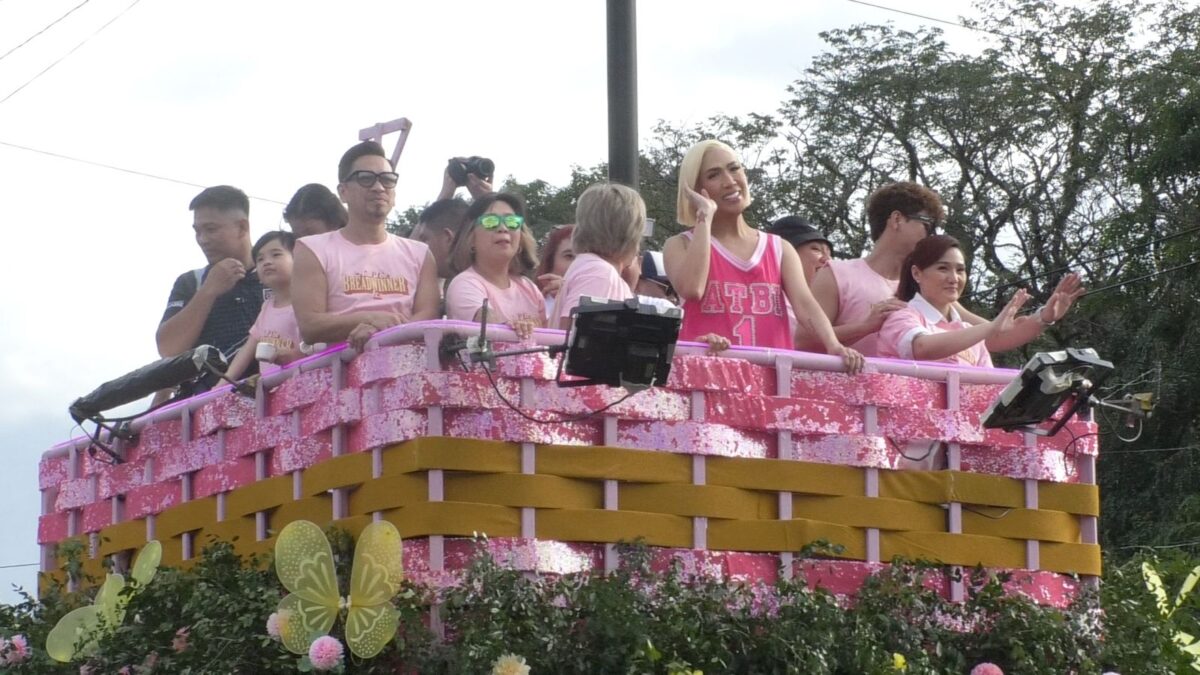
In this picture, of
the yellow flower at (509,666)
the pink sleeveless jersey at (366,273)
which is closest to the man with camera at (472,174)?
the pink sleeveless jersey at (366,273)

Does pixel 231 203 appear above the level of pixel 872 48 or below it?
below

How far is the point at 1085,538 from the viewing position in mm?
6410

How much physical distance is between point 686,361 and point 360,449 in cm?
102

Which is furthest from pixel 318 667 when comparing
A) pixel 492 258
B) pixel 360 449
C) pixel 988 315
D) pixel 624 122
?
pixel 988 315

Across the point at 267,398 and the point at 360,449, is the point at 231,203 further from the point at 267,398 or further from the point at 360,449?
the point at 360,449

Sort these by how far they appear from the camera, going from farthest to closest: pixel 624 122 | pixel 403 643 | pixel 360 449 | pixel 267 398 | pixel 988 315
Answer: pixel 988 315, pixel 624 122, pixel 267 398, pixel 360 449, pixel 403 643

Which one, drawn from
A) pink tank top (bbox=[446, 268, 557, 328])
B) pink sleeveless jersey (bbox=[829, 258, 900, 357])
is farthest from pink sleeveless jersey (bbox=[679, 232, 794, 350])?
pink sleeveless jersey (bbox=[829, 258, 900, 357])

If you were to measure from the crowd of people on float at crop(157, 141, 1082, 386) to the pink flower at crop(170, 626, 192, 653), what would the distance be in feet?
3.12

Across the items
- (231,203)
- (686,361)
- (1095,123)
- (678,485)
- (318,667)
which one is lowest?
(318,667)

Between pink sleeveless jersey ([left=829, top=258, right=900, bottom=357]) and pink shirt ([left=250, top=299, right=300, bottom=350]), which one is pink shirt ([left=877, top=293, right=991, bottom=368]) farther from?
pink shirt ([left=250, top=299, right=300, bottom=350])

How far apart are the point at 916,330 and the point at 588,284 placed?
1322 mm

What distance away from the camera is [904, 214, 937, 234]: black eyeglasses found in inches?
295

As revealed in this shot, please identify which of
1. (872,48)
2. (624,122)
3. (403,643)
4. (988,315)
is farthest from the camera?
(872,48)

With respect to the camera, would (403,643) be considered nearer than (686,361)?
Yes
